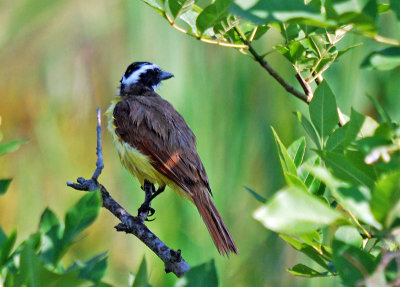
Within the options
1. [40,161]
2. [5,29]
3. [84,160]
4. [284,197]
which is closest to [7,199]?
[40,161]

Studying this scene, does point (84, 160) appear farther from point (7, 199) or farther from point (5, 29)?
point (5, 29)

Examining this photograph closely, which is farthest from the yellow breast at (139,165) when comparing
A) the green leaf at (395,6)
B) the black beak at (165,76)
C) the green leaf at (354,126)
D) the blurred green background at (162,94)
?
the green leaf at (395,6)

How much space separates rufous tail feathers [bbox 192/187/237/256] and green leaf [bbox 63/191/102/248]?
1321 mm

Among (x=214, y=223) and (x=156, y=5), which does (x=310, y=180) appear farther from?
(x=214, y=223)

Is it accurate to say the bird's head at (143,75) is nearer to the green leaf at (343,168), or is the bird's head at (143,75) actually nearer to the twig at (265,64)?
the twig at (265,64)

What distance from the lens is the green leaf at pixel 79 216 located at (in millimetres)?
965

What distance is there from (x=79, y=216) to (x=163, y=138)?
1810mm

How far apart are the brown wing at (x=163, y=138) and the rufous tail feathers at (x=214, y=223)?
50 mm

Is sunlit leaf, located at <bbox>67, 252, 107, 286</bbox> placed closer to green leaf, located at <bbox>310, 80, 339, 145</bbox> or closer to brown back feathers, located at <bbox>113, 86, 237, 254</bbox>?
green leaf, located at <bbox>310, 80, 339, 145</bbox>

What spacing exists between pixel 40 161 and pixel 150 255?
60.0 inches

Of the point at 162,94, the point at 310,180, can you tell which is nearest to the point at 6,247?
the point at 310,180

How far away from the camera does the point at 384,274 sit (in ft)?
2.79

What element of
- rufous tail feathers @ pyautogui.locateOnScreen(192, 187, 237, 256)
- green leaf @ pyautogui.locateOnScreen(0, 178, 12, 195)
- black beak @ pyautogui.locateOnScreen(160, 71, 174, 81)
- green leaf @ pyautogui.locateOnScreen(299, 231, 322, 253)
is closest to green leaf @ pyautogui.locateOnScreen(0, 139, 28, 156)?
green leaf @ pyautogui.locateOnScreen(0, 178, 12, 195)

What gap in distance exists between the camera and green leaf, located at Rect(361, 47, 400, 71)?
33.9 inches
